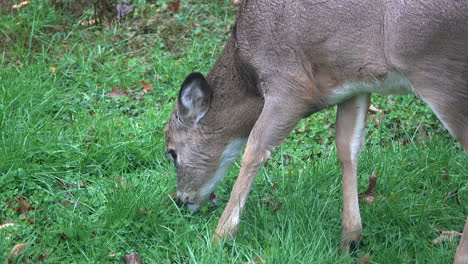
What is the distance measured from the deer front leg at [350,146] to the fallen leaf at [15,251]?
216 centimetres

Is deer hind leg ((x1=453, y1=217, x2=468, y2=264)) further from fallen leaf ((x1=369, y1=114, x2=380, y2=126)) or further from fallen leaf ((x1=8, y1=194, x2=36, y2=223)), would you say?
fallen leaf ((x1=8, y1=194, x2=36, y2=223))

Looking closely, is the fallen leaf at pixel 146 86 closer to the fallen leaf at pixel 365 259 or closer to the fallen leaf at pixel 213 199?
the fallen leaf at pixel 213 199

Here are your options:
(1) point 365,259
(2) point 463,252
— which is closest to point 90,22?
(1) point 365,259

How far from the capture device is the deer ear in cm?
514

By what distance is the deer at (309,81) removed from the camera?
4020mm

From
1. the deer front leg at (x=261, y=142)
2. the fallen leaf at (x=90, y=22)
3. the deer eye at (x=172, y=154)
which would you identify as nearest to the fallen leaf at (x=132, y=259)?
the deer front leg at (x=261, y=142)

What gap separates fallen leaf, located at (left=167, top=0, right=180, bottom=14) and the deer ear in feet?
12.3

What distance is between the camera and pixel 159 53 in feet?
26.6

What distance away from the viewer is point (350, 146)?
5137 millimetres

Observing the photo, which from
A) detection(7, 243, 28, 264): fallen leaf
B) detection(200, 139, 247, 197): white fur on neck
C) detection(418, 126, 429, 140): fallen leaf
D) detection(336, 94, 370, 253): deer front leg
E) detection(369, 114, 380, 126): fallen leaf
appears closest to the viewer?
detection(7, 243, 28, 264): fallen leaf

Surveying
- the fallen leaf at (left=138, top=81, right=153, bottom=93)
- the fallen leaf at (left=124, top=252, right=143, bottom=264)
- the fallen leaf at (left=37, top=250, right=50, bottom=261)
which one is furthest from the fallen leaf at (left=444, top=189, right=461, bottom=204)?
the fallen leaf at (left=138, top=81, right=153, bottom=93)

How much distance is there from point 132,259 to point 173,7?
4.83 metres

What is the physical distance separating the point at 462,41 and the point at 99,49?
4.94 m

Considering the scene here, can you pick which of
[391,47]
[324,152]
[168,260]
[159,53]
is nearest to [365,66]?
[391,47]
